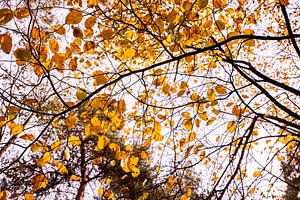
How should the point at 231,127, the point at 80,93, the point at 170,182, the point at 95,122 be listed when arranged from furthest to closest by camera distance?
the point at 231,127 → the point at 170,182 → the point at 95,122 → the point at 80,93

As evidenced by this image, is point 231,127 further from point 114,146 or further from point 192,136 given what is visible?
point 114,146

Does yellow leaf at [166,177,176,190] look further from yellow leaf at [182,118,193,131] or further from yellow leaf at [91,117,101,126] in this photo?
yellow leaf at [91,117,101,126]

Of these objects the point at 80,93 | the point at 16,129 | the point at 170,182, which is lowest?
the point at 170,182

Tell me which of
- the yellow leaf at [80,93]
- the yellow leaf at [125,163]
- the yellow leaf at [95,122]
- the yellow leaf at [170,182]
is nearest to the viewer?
the yellow leaf at [80,93]

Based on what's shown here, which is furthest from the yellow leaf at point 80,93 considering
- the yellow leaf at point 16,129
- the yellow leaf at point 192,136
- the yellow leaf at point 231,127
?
the yellow leaf at point 231,127

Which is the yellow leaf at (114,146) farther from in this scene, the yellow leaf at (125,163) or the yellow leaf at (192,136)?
the yellow leaf at (192,136)

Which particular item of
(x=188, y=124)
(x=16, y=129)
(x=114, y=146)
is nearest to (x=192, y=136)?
(x=188, y=124)

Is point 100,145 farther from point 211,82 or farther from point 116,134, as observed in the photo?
point 116,134

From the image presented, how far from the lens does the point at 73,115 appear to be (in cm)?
320

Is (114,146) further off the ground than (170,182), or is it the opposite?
(114,146)

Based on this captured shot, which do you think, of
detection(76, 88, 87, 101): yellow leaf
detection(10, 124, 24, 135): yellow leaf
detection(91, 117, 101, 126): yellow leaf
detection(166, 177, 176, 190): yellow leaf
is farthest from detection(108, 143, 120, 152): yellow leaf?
detection(10, 124, 24, 135): yellow leaf

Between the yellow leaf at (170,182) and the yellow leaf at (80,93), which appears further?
the yellow leaf at (170,182)

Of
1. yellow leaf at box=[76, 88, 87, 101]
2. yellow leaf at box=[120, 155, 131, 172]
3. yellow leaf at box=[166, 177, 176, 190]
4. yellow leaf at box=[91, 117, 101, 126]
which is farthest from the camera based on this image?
yellow leaf at box=[166, 177, 176, 190]

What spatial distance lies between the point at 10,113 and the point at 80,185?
9.78 meters
